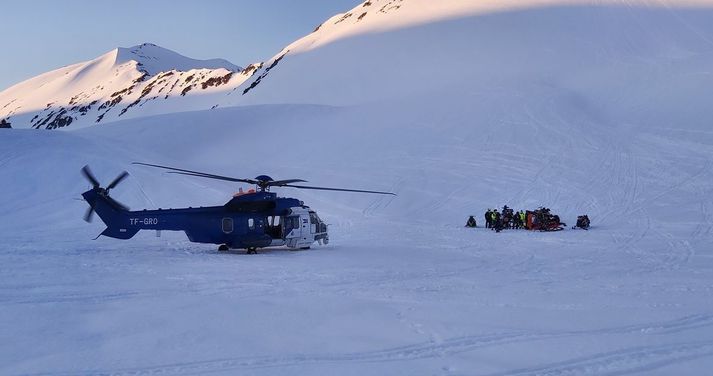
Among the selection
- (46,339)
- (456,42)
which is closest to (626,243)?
(46,339)

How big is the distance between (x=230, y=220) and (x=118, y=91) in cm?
14467

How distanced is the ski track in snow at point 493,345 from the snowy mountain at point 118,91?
96.7 metres

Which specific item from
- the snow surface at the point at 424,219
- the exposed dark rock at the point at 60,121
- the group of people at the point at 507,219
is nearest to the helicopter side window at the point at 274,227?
the snow surface at the point at 424,219

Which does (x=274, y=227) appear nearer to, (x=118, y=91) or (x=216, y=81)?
(x=216, y=81)

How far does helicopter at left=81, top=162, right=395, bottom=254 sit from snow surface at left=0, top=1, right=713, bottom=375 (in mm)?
665

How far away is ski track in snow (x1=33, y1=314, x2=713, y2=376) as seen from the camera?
5.97 meters

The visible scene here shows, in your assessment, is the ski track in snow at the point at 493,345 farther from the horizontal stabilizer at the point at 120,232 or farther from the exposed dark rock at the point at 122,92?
the exposed dark rock at the point at 122,92

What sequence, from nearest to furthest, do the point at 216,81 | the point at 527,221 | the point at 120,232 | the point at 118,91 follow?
the point at 120,232
the point at 527,221
the point at 216,81
the point at 118,91

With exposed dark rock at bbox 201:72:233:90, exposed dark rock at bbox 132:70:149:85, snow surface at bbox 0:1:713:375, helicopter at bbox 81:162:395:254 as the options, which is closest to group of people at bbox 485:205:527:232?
snow surface at bbox 0:1:713:375

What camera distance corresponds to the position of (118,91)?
14838 centimetres

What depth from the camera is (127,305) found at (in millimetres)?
8969

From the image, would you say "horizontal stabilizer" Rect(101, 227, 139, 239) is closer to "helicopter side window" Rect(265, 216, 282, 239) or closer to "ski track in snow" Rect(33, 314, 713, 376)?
"helicopter side window" Rect(265, 216, 282, 239)

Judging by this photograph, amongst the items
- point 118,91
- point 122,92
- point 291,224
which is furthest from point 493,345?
point 118,91

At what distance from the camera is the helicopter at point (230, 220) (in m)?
15.8
